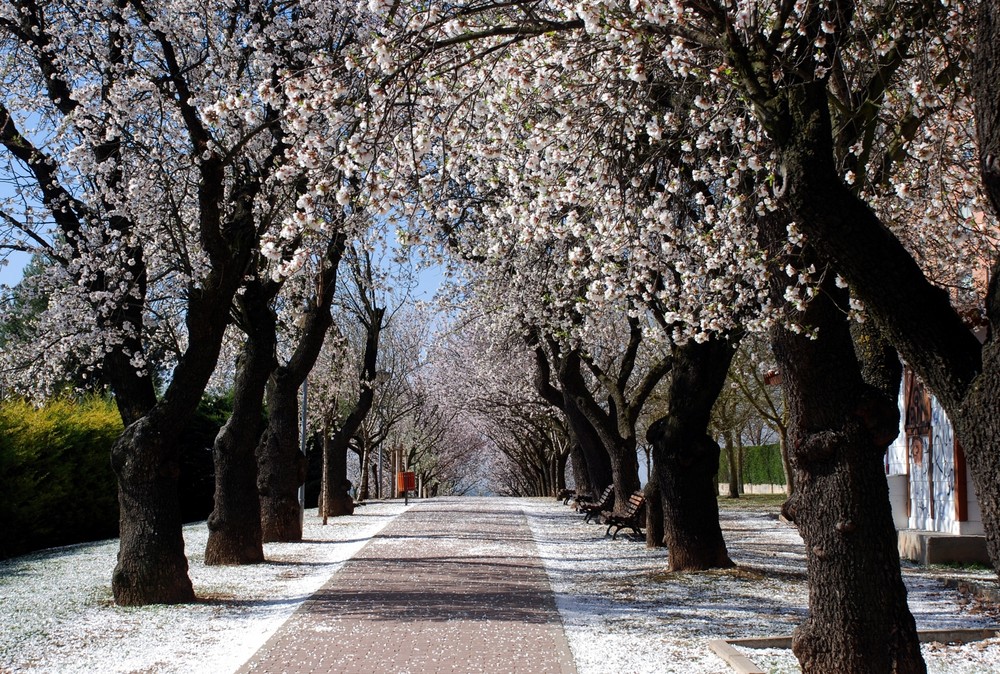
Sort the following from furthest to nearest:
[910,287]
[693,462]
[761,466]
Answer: [761,466] < [693,462] < [910,287]

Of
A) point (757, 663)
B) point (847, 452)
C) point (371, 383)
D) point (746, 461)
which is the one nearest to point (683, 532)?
point (757, 663)

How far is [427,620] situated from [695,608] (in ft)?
9.10

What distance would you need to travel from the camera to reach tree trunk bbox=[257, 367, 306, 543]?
54.8ft

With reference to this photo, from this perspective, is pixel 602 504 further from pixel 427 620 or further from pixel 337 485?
pixel 427 620

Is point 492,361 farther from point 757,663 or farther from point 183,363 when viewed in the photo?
point 757,663

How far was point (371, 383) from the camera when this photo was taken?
24.0 meters

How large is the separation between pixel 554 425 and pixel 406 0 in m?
29.6

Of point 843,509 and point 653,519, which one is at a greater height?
point 843,509

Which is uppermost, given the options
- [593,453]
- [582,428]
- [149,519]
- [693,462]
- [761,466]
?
[582,428]

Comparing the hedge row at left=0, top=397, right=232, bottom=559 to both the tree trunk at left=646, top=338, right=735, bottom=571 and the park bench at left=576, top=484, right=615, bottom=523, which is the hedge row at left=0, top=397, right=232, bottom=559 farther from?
the park bench at left=576, top=484, right=615, bottom=523

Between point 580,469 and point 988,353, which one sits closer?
point 988,353

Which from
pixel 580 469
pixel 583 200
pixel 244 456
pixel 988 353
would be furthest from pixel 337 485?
pixel 988 353

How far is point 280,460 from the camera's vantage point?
16.7 m

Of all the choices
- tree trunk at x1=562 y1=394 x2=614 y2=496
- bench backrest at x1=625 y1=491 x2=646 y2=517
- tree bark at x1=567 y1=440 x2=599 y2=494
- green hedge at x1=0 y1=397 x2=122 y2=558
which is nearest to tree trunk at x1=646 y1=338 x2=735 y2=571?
bench backrest at x1=625 y1=491 x2=646 y2=517
